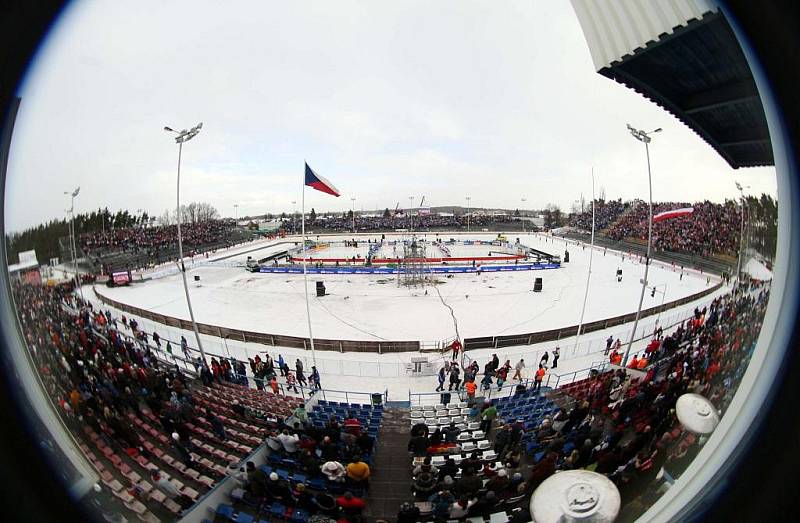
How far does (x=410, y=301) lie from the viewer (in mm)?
19672

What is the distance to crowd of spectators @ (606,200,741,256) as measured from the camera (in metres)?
3.66

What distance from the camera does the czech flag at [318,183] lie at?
12742 millimetres

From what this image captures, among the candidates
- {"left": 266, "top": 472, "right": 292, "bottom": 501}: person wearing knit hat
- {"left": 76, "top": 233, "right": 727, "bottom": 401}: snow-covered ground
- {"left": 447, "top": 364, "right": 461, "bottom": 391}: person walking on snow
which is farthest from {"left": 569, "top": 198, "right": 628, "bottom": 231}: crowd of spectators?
{"left": 266, "top": 472, "right": 292, "bottom": 501}: person wearing knit hat

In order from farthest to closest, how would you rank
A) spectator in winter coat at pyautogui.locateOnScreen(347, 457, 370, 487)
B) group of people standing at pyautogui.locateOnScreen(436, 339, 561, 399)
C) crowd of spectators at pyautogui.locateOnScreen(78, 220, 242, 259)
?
crowd of spectators at pyautogui.locateOnScreen(78, 220, 242, 259) → group of people standing at pyautogui.locateOnScreen(436, 339, 561, 399) → spectator in winter coat at pyautogui.locateOnScreen(347, 457, 370, 487)

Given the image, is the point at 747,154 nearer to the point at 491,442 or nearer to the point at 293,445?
the point at 491,442

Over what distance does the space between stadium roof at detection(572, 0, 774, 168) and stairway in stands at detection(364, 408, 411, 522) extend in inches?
248

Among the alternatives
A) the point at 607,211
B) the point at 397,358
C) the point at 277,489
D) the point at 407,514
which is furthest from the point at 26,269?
the point at 607,211

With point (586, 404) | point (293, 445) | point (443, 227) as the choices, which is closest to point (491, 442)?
point (586, 404)

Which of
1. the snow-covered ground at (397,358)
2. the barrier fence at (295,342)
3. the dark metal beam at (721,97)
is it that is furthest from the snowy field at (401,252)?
the dark metal beam at (721,97)

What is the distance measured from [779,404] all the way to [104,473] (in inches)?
247

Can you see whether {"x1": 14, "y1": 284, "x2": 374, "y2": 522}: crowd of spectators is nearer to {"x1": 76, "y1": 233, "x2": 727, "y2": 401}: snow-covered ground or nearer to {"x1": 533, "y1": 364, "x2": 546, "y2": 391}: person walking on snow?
{"x1": 76, "y1": 233, "x2": 727, "y2": 401}: snow-covered ground

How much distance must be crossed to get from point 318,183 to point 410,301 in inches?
403

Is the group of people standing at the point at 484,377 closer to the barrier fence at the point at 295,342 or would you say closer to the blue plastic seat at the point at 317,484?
the barrier fence at the point at 295,342

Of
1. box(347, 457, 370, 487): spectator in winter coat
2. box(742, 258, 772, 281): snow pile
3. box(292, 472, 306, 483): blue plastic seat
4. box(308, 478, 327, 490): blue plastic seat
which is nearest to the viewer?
box(742, 258, 772, 281): snow pile
